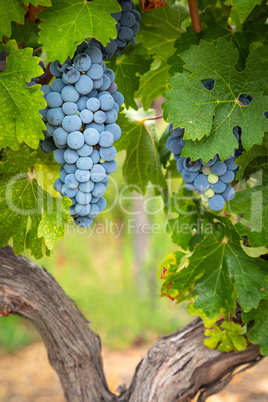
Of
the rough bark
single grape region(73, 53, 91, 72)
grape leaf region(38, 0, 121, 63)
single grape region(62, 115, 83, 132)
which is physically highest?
grape leaf region(38, 0, 121, 63)

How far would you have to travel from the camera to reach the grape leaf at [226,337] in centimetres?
130

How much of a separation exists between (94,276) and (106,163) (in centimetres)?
450

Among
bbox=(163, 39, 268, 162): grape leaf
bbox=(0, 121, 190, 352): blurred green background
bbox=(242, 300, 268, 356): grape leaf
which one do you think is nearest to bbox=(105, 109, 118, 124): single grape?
bbox=(163, 39, 268, 162): grape leaf

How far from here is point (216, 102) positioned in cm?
91

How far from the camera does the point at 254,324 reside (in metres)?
1.24

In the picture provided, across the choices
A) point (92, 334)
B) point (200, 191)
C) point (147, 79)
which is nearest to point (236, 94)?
point (200, 191)

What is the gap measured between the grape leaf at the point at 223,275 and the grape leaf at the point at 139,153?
1.08 feet

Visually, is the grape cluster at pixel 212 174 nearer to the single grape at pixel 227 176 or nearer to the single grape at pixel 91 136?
the single grape at pixel 227 176

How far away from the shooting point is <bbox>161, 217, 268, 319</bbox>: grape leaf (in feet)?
3.57

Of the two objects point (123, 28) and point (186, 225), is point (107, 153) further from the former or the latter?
point (186, 225)

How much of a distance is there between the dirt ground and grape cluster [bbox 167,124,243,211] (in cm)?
258

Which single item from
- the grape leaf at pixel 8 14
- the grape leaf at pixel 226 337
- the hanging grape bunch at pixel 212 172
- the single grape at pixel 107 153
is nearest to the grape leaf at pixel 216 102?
the hanging grape bunch at pixel 212 172

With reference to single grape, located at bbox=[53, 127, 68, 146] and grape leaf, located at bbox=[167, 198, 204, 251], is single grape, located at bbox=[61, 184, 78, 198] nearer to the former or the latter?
single grape, located at bbox=[53, 127, 68, 146]

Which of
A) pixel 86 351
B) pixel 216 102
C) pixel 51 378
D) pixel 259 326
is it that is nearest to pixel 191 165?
pixel 216 102
